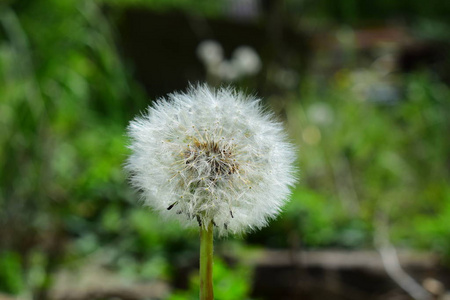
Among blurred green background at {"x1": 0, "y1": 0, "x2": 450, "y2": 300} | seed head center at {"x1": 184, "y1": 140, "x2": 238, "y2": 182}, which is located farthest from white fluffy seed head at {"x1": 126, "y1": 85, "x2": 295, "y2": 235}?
blurred green background at {"x1": 0, "y1": 0, "x2": 450, "y2": 300}

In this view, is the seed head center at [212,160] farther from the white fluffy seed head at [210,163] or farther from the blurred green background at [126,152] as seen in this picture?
the blurred green background at [126,152]

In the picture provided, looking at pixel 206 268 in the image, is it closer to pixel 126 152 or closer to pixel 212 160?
pixel 212 160

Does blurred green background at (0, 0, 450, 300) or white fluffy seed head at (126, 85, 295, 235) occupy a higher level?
blurred green background at (0, 0, 450, 300)

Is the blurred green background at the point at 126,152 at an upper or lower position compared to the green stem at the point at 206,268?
upper

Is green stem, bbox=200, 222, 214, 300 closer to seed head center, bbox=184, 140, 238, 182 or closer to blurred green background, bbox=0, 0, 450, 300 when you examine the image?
seed head center, bbox=184, 140, 238, 182

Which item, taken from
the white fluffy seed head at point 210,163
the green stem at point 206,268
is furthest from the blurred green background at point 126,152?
the green stem at point 206,268

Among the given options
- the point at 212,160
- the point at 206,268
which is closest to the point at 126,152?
the point at 212,160

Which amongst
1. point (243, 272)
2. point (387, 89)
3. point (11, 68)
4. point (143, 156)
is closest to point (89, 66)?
point (11, 68)
